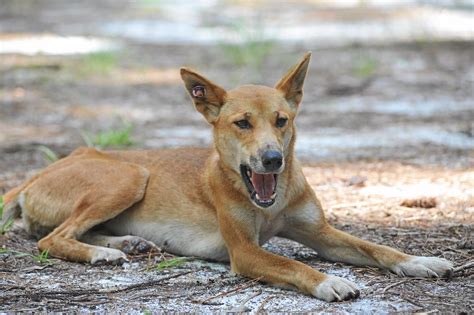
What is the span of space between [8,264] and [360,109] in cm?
567

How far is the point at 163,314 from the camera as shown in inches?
179

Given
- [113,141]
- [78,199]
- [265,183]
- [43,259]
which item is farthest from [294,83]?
[113,141]

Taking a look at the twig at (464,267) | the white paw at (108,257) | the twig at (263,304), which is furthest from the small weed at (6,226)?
the twig at (464,267)

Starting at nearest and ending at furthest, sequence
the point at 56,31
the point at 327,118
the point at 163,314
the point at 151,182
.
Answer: the point at 163,314
the point at 151,182
the point at 327,118
the point at 56,31

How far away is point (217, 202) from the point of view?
554 cm

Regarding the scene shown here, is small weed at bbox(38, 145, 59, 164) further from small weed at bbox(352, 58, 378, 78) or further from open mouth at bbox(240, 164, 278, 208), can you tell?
small weed at bbox(352, 58, 378, 78)

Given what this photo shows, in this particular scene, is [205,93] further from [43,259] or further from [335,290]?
[335,290]

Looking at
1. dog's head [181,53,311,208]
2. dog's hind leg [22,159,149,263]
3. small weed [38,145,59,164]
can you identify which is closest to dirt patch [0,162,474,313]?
dog's hind leg [22,159,149,263]

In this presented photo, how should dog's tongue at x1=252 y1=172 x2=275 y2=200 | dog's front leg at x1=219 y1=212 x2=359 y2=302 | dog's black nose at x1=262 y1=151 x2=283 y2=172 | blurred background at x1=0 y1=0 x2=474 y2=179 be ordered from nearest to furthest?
1. dog's front leg at x1=219 y1=212 x2=359 y2=302
2. dog's black nose at x1=262 y1=151 x2=283 y2=172
3. dog's tongue at x1=252 y1=172 x2=275 y2=200
4. blurred background at x1=0 y1=0 x2=474 y2=179

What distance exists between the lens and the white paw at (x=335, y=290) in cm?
466

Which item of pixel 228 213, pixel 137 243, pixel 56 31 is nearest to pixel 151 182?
pixel 137 243

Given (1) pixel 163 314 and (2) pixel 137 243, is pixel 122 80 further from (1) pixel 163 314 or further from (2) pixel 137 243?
(1) pixel 163 314

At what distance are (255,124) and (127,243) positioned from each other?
3.95ft

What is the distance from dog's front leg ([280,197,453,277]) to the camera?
16.4 feet
